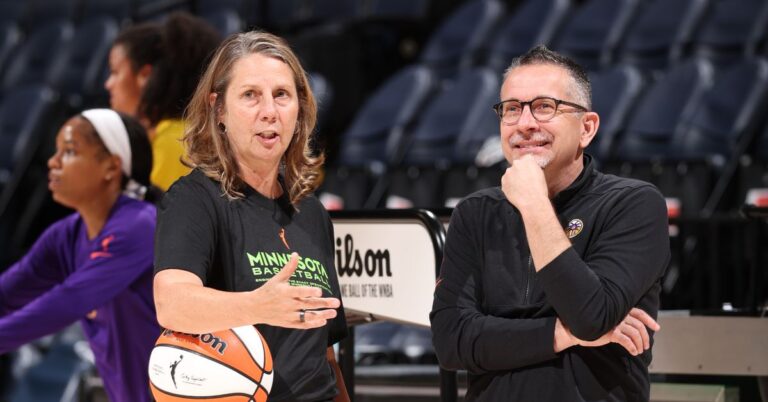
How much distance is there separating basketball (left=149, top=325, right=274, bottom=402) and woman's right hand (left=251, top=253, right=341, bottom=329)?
0.55 ft

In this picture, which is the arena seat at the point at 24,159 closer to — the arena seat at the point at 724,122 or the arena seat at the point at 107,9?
the arena seat at the point at 107,9

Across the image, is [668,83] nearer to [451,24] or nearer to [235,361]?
[451,24]

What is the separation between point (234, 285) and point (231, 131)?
37 cm

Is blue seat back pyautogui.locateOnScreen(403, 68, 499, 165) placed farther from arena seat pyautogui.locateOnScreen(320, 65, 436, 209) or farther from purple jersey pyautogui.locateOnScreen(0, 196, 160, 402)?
purple jersey pyautogui.locateOnScreen(0, 196, 160, 402)

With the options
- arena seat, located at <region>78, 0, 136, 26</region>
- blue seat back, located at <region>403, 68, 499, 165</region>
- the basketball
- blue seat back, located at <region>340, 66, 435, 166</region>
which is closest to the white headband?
the basketball

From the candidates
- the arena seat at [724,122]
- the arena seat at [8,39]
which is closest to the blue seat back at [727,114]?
the arena seat at [724,122]

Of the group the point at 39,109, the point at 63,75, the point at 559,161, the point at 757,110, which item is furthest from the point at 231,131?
the point at 63,75

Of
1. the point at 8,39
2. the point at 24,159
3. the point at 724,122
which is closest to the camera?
the point at 724,122

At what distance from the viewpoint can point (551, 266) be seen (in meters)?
2.49

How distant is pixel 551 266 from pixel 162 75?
2196 mm

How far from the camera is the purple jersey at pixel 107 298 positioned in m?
3.38

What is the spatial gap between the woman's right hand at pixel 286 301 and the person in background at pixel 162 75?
1665 millimetres

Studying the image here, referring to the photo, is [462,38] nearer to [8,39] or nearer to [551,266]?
[8,39]

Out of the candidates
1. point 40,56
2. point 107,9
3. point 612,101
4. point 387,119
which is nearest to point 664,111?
point 612,101
